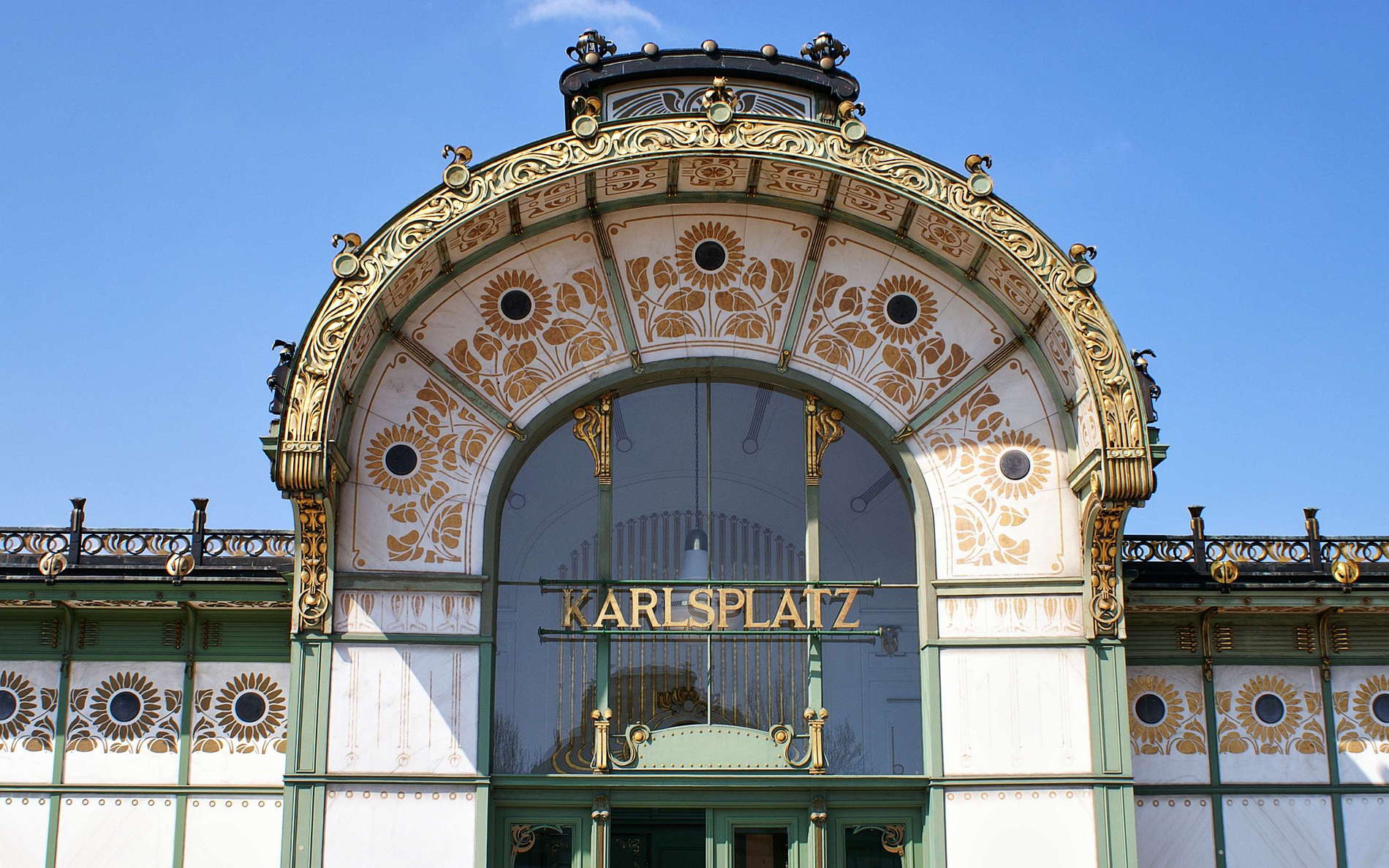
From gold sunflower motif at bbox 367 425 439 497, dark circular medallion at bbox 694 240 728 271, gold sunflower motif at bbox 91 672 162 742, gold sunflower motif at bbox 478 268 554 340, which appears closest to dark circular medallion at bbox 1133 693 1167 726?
dark circular medallion at bbox 694 240 728 271

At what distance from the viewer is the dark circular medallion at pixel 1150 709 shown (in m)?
17.5

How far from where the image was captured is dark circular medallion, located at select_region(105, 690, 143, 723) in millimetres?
17031

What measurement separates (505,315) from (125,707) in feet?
17.7

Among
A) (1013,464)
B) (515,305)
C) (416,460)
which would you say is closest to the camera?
(416,460)

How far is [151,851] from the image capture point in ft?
54.9

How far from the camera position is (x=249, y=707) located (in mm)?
17109

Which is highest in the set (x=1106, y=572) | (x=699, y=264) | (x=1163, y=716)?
(x=699, y=264)

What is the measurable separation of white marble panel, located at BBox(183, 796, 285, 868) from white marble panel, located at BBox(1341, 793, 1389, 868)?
10.6 meters

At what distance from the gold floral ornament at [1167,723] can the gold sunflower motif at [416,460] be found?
7.42 meters

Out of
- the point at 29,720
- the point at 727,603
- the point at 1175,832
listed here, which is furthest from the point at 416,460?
the point at 1175,832

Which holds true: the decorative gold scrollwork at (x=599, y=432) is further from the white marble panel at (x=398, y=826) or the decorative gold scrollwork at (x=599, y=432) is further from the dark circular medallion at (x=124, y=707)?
the dark circular medallion at (x=124, y=707)

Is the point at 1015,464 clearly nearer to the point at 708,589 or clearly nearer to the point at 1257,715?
the point at 708,589

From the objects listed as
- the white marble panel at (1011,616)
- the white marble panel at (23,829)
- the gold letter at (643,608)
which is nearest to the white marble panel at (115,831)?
the white marble panel at (23,829)

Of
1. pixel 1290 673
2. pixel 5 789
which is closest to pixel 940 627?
pixel 1290 673
